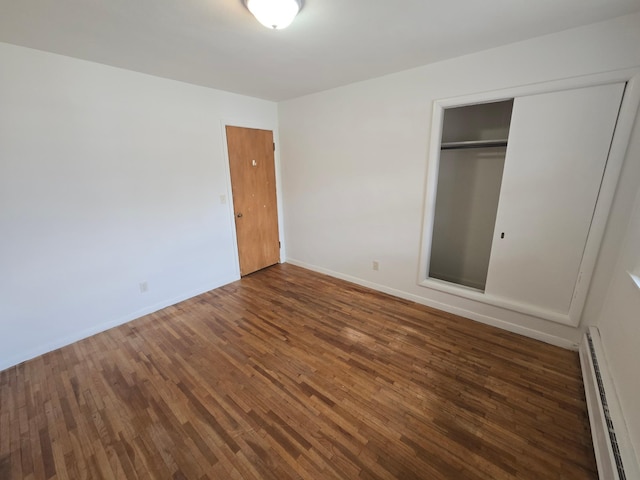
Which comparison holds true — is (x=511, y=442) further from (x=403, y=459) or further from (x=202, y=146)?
(x=202, y=146)

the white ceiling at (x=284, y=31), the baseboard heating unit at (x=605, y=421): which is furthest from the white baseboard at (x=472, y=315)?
the white ceiling at (x=284, y=31)

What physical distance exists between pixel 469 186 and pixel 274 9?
2.83 m

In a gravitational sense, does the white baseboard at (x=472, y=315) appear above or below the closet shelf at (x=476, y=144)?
below

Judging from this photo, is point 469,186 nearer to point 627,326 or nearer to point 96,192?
point 627,326

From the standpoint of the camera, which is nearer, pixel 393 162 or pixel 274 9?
pixel 274 9

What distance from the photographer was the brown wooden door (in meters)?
3.46

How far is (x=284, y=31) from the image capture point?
5.87 ft

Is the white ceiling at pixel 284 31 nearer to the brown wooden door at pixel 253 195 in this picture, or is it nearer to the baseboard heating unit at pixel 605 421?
the brown wooden door at pixel 253 195

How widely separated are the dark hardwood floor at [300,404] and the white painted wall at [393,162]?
585 mm

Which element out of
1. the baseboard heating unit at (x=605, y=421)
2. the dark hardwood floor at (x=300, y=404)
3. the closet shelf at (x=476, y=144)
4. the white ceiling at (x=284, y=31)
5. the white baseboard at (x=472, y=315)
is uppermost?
the white ceiling at (x=284, y=31)

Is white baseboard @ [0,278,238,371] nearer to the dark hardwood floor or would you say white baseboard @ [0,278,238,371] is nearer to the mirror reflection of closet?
the dark hardwood floor

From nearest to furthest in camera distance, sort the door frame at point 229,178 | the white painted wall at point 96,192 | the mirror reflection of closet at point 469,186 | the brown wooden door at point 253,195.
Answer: the white painted wall at point 96,192 → the mirror reflection of closet at point 469,186 → the door frame at point 229,178 → the brown wooden door at point 253,195

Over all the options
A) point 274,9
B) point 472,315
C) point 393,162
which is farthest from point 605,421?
point 274,9

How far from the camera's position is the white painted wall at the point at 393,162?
6.06 ft
